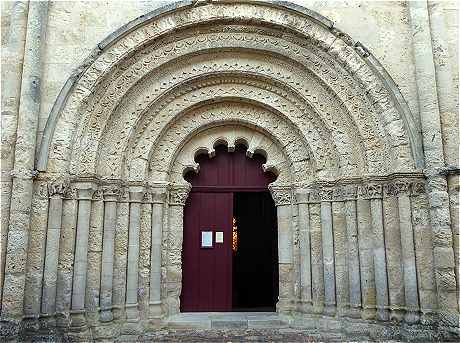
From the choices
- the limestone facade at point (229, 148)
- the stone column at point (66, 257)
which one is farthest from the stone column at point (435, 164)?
the stone column at point (66, 257)

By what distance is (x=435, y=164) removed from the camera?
5.17m

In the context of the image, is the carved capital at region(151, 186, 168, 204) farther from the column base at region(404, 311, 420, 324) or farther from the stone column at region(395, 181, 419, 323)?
the column base at region(404, 311, 420, 324)

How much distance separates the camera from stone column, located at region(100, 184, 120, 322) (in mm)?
5404

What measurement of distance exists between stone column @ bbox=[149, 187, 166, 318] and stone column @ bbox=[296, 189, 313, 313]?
2.02 meters

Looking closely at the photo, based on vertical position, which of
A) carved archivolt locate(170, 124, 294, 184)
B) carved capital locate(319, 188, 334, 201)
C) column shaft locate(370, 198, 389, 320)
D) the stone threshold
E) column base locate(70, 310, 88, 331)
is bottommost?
the stone threshold

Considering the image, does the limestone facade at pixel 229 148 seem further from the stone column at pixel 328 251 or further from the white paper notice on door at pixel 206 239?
the white paper notice on door at pixel 206 239

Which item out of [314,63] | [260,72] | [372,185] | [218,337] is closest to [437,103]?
[372,185]

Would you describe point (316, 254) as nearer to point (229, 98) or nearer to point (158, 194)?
point (158, 194)

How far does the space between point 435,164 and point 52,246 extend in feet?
16.2

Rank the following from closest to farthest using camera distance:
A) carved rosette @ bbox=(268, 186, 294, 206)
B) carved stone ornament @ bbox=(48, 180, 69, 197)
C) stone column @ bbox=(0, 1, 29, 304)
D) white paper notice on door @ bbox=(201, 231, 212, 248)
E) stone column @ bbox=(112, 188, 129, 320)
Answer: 1. stone column @ bbox=(0, 1, 29, 304)
2. carved stone ornament @ bbox=(48, 180, 69, 197)
3. stone column @ bbox=(112, 188, 129, 320)
4. carved rosette @ bbox=(268, 186, 294, 206)
5. white paper notice on door @ bbox=(201, 231, 212, 248)

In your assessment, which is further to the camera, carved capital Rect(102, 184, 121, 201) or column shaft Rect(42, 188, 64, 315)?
carved capital Rect(102, 184, 121, 201)

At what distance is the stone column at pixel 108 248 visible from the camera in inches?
213

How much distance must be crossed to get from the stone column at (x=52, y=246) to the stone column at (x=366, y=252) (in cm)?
394

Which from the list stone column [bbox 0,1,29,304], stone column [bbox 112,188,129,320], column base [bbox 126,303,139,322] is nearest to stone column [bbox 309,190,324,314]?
column base [bbox 126,303,139,322]
